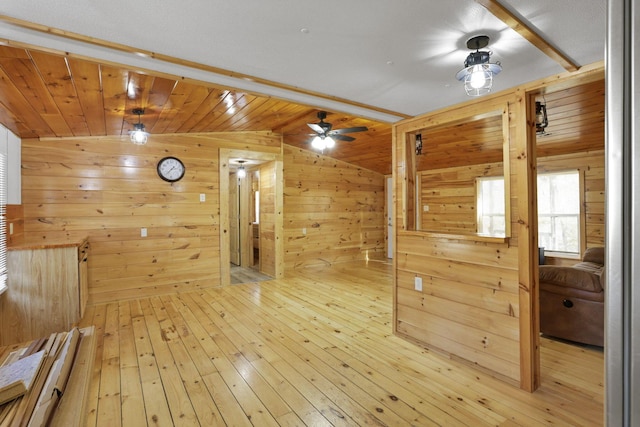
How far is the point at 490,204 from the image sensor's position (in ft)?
20.3

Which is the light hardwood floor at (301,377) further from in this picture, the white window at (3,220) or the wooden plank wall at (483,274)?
Answer: the white window at (3,220)

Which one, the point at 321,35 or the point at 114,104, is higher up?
the point at 114,104

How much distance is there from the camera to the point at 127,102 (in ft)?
9.78

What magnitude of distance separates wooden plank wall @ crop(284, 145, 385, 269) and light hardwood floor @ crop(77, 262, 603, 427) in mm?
2917

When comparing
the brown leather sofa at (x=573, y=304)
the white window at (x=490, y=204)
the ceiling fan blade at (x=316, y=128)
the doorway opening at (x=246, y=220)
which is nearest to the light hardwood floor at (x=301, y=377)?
the brown leather sofa at (x=573, y=304)

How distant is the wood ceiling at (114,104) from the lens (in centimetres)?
207

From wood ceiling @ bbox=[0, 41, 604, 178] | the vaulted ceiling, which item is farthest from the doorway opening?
the vaulted ceiling

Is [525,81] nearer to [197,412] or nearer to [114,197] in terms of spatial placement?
[197,412]

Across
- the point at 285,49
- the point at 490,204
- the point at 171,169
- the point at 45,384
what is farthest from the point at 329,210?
the point at 45,384

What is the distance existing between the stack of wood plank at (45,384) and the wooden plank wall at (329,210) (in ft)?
15.3

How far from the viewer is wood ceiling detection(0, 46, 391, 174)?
2.07 meters

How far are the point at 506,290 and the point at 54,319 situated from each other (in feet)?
13.9

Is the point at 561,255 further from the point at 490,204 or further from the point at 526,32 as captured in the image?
the point at 526,32

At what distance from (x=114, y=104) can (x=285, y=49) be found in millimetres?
2134
